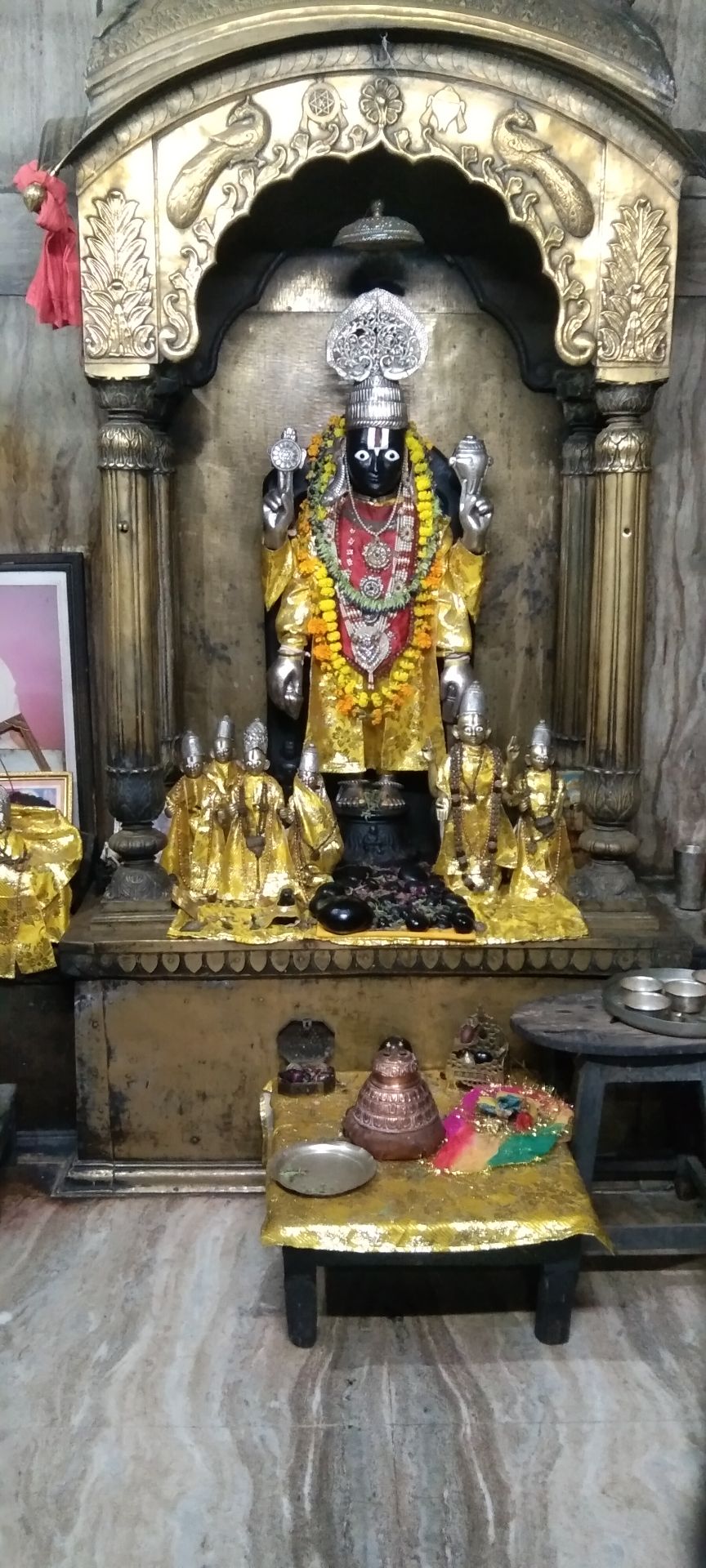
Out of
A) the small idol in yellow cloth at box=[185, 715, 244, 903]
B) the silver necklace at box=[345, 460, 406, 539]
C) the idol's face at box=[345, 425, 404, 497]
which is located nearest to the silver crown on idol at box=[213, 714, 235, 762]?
the small idol in yellow cloth at box=[185, 715, 244, 903]

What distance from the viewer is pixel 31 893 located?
3.73m

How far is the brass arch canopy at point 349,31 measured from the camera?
3285 mm

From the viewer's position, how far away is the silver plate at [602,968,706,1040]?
10.4 ft

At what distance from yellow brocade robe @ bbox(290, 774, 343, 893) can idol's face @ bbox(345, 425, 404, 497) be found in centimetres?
95

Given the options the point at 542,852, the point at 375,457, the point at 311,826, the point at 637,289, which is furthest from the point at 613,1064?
the point at 637,289

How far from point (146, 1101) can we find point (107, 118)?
264cm

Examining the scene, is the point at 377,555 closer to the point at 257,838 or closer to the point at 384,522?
the point at 384,522

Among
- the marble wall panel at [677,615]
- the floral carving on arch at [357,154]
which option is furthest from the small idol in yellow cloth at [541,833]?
the floral carving on arch at [357,154]

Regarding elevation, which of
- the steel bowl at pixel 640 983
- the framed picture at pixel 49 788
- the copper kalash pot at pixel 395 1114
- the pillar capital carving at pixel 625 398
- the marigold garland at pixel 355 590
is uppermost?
the pillar capital carving at pixel 625 398

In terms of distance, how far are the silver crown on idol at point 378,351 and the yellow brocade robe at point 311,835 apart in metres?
1.15

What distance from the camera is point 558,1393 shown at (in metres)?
2.85

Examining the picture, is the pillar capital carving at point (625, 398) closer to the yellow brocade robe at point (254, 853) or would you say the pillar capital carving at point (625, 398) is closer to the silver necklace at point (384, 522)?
the silver necklace at point (384, 522)

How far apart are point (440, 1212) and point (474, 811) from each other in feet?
4.49

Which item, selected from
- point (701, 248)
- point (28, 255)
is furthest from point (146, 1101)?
point (701, 248)
